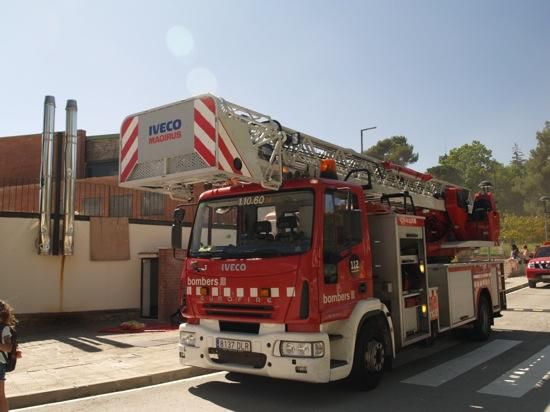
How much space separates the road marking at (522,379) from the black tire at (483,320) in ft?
5.79

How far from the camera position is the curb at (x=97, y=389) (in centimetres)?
621

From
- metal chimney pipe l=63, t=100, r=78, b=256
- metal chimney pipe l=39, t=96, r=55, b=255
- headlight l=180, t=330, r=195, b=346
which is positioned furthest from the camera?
metal chimney pipe l=63, t=100, r=78, b=256

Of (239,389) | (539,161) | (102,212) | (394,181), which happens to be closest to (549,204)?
(539,161)

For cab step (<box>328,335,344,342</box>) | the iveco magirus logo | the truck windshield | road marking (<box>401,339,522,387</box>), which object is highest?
the truck windshield

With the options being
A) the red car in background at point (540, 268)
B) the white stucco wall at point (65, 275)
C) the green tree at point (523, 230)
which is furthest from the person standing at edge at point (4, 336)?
the green tree at point (523, 230)

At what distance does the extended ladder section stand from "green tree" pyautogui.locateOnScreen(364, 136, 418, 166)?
229 feet

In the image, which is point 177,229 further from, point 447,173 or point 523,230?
point 447,173

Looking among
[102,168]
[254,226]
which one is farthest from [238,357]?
[102,168]

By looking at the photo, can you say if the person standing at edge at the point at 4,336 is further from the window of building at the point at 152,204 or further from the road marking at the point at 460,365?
the window of building at the point at 152,204

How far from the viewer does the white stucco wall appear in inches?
459

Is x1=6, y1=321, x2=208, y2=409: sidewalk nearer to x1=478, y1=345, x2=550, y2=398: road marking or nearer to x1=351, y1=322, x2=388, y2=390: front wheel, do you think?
x1=351, y1=322, x2=388, y2=390: front wheel

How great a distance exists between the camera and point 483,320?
34.4 ft

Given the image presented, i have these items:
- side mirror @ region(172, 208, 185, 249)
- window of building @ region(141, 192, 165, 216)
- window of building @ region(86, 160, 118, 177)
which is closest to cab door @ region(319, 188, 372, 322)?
side mirror @ region(172, 208, 185, 249)

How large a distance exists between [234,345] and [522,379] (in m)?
4.11
